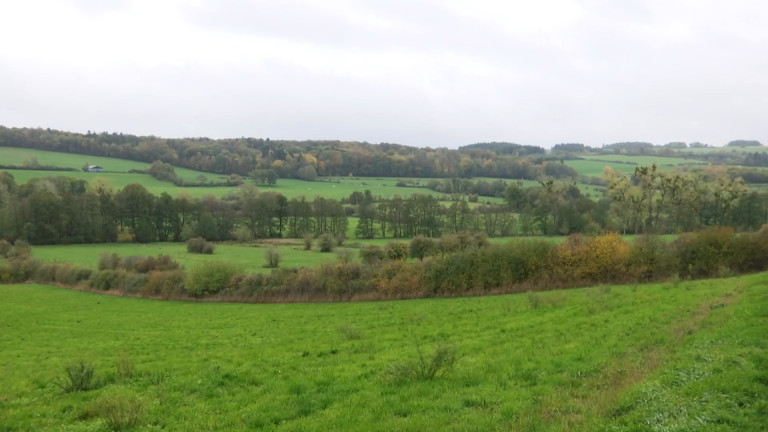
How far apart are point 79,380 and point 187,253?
60.5 metres

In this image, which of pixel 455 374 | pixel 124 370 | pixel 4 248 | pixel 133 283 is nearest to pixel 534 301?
pixel 455 374

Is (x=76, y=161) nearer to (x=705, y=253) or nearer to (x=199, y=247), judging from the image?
(x=199, y=247)

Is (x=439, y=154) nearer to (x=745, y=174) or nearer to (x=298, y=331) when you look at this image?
(x=745, y=174)

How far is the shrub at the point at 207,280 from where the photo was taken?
4638cm

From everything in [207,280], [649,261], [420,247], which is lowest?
[207,280]

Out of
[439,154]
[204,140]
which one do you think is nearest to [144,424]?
[439,154]

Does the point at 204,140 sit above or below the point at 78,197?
above

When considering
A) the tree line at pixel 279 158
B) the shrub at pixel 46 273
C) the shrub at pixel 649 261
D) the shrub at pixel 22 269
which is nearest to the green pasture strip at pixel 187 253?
the shrub at pixel 46 273

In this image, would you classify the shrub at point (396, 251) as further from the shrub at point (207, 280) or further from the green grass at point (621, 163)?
the green grass at point (621, 163)

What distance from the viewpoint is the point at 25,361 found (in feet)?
69.5

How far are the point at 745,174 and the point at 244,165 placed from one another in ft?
382

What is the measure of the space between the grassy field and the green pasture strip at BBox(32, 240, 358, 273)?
36669 mm

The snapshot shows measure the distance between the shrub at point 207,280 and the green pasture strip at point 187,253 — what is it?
9.39 meters

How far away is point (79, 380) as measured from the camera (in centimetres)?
1308
